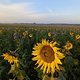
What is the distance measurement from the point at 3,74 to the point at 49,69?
2.82 metres

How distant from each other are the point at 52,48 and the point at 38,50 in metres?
0.20

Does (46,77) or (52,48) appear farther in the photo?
(46,77)

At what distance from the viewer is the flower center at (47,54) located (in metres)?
2.74

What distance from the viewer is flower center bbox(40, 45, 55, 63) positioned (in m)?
2.74

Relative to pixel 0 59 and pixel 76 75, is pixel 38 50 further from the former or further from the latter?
pixel 0 59

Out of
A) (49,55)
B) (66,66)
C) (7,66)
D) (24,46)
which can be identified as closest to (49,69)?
(49,55)

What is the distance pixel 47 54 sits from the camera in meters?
2.72

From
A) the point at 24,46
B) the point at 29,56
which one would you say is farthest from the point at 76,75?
the point at 24,46

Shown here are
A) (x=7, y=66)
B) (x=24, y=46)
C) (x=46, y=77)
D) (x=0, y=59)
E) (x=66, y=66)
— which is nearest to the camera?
(x=46, y=77)

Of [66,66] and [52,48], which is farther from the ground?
[52,48]


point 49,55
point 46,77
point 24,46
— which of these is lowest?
point 24,46

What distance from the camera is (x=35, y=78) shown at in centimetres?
537

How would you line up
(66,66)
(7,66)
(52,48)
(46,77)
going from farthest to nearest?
(7,66)
(66,66)
(46,77)
(52,48)

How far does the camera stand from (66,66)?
5027 millimetres
